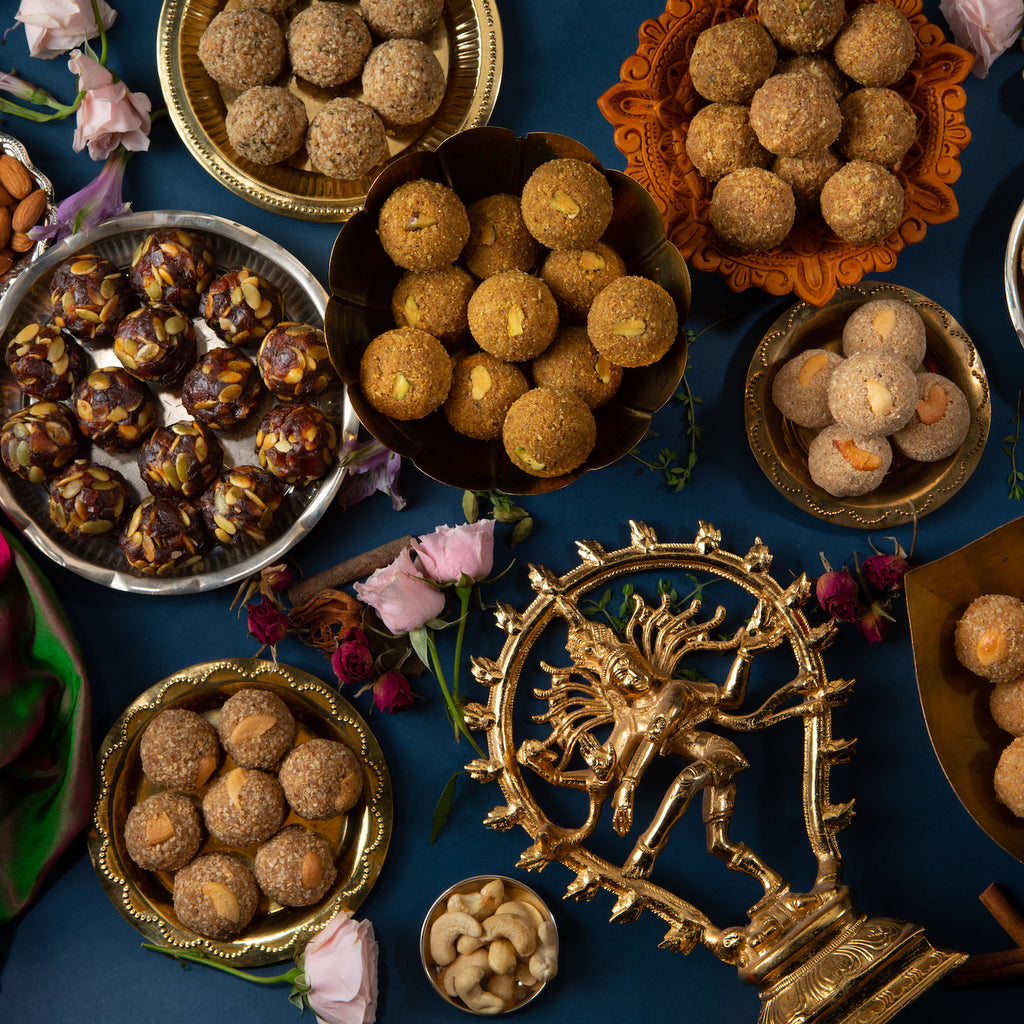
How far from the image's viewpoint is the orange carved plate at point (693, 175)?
4.54 feet

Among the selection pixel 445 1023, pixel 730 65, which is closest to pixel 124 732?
pixel 445 1023

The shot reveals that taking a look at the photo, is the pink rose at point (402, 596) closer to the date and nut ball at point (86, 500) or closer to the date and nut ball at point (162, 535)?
the date and nut ball at point (162, 535)

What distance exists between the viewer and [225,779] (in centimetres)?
152

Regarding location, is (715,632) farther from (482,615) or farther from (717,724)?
(482,615)

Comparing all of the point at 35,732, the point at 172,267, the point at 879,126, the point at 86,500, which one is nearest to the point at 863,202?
the point at 879,126

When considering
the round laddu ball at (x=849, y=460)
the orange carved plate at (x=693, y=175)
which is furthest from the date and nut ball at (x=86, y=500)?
the round laddu ball at (x=849, y=460)

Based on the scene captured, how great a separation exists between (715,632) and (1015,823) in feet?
2.02

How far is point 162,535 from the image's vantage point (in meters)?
1.46

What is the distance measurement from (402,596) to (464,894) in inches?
23.3

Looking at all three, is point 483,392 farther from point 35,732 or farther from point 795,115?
point 35,732

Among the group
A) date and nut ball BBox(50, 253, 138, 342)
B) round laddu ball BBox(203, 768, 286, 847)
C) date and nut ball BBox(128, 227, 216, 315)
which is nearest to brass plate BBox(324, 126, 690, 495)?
date and nut ball BBox(128, 227, 216, 315)

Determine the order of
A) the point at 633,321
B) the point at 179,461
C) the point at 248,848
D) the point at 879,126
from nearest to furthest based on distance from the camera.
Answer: the point at 633,321, the point at 879,126, the point at 179,461, the point at 248,848

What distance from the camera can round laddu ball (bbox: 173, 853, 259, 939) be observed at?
58.5 inches

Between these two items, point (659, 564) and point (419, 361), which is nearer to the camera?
point (419, 361)
